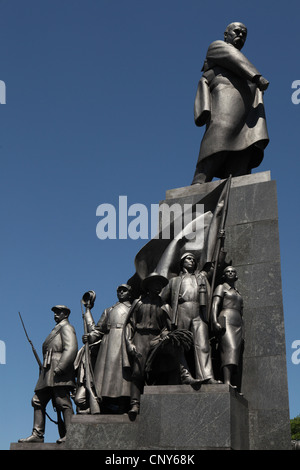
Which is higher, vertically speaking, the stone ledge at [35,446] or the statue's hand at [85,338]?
the statue's hand at [85,338]

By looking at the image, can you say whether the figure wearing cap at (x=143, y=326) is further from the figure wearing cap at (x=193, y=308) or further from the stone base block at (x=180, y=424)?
the stone base block at (x=180, y=424)

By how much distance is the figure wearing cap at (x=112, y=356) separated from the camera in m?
12.0

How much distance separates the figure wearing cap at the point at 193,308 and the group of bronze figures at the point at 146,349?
0.06 feet

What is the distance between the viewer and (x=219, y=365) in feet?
38.7

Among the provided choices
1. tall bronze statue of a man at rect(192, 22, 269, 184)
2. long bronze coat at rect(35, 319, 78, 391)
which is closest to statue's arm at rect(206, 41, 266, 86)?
tall bronze statue of a man at rect(192, 22, 269, 184)

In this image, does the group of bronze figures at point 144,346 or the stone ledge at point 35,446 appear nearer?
the group of bronze figures at point 144,346

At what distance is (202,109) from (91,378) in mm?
7926

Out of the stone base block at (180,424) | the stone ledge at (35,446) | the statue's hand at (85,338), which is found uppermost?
the statue's hand at (85,338)

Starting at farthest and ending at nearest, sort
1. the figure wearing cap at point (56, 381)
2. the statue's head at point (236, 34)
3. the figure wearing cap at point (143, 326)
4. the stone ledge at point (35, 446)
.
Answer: the statue's head at point (236, 34) < the figure wearing cap at point (56, 381) < the stone ledge at point (35, 446) < the figure wearing cap at point (143, 326)

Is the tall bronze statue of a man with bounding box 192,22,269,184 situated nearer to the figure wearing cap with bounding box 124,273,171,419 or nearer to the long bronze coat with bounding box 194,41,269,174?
the long bronze coat with bounding box 194,41,269,174

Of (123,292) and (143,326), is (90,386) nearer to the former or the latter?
(143,326)

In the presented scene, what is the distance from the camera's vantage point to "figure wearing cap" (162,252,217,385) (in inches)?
429

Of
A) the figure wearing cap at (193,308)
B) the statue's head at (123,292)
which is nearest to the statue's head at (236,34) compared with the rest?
the figure wearing cap at (193,308)
